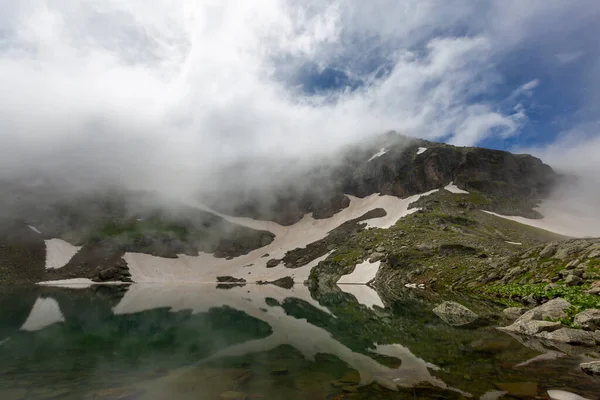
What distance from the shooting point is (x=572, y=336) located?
701 inches

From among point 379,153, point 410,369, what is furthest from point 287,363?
point 379,153

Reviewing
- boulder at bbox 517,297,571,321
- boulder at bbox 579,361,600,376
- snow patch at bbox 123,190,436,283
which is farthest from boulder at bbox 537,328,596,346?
snow patch at bbox 123,190,436,283

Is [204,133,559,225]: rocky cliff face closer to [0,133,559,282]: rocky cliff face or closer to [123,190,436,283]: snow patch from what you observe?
[0,133,559,282]: rocky cliff face

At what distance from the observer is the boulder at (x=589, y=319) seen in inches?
765

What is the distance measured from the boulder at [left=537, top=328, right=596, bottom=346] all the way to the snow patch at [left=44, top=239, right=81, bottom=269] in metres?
156

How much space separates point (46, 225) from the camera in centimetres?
15162

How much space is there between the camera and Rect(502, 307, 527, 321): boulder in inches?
1071

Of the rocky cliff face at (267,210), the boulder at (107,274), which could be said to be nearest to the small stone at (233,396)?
the rocky cliff face at (267,210)

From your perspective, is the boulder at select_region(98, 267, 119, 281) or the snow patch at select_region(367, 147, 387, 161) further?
the snow patch at select_region(367, 147, 387, 161)

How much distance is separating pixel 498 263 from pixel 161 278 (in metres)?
120

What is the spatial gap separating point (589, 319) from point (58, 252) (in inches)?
6532

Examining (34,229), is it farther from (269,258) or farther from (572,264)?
(572,264)

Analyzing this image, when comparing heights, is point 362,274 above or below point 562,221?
below

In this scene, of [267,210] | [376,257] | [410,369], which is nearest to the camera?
[410,369]
